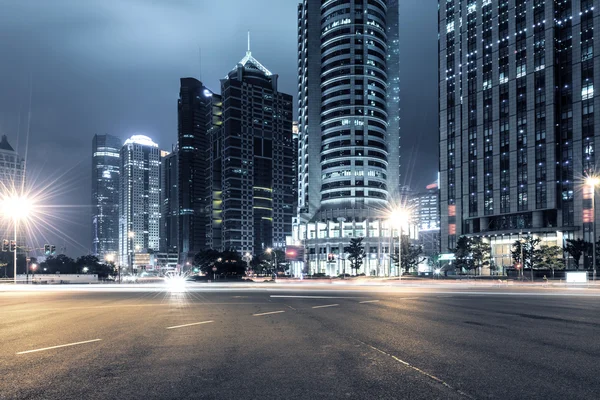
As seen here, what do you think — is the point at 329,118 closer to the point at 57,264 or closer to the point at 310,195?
the point at 310,195

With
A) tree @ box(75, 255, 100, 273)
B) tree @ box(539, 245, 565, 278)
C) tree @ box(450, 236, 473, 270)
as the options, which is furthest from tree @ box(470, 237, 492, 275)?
tree @ box(75, 255, 100, 273)

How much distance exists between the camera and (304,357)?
30.6ft

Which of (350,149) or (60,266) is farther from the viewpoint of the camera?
(60,266)

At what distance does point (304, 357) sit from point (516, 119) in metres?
114

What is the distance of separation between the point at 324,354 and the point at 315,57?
526 ft

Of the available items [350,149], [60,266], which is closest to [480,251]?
[350,149]

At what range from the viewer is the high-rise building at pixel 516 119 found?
97.6 meters

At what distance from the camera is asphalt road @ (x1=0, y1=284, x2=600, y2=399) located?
6.92 m

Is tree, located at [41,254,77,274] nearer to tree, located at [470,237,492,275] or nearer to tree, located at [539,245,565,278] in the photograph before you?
tree, located at [470,237,492,275]

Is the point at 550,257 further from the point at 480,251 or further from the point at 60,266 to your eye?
the point at 60,266

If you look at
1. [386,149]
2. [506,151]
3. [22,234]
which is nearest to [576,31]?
[506,151]

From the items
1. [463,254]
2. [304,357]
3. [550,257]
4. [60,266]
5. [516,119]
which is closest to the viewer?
[304,357]

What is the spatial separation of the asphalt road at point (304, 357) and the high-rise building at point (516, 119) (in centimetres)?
9532

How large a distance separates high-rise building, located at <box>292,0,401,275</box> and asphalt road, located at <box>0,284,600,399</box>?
121m
